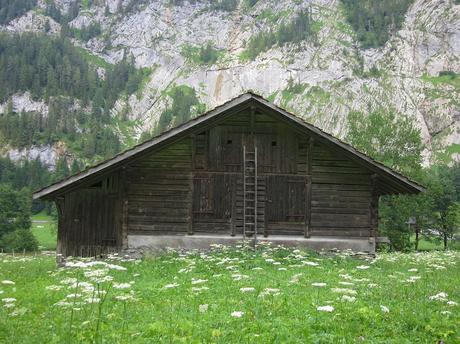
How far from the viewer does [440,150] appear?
637 ft

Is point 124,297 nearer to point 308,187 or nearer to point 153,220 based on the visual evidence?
point 153,220

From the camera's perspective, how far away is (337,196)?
21.2 meters

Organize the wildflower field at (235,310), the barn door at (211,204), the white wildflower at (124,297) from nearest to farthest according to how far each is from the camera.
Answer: the wildflower field at (235,310) → the white wildflower at (124,297) → the barn door at (211,204)

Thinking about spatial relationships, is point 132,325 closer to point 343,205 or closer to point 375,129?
point 343,205

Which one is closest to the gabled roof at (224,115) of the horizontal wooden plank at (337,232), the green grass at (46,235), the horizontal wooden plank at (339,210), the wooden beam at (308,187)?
the wooden beam at (308,187)

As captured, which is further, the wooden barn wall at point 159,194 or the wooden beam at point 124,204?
the wooden barn wall at point 159,194

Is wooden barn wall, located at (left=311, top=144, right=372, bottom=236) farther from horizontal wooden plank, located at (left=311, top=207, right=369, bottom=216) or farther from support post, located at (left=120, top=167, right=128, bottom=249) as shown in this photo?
support post, located at (left=120, top=167, right=128, bottom=249)

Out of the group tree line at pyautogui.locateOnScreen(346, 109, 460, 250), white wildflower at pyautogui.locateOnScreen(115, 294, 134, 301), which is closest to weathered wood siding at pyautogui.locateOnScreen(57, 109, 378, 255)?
white wildflower at pyautogui.locateOnScreen(115, 294, 134, 301)

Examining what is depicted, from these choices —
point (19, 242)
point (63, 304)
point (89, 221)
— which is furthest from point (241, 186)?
point (19, 242)

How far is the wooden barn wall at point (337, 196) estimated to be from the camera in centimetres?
2114

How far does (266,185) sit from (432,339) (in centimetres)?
1403

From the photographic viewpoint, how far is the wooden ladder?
2072 cm

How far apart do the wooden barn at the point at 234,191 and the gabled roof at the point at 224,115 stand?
6 centimetres

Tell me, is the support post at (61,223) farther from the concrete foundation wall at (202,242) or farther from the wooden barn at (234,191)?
the concrete foundation wall at (202,242)
